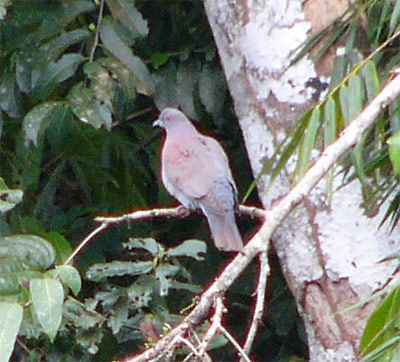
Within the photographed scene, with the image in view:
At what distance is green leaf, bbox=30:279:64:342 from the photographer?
3.21 metres

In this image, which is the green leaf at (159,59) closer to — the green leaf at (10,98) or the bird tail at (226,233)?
the green leaf at (10,98)

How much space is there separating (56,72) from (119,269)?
2.43ft

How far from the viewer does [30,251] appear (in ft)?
12.0

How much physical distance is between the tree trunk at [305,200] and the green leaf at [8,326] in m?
1.22

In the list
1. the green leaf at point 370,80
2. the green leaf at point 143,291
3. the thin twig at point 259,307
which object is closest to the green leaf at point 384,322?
the thin twig at point 259,307

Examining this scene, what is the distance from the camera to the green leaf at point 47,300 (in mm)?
3215

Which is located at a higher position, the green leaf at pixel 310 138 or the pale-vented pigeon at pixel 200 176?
the green leaf at pixel 310 138

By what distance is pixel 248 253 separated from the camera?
8.41 ft

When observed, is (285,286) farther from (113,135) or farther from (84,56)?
(84,56)

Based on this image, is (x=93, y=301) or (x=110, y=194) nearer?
(x=93, y=301)

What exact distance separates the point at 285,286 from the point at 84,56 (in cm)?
127

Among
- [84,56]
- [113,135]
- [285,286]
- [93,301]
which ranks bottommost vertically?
[285,286]

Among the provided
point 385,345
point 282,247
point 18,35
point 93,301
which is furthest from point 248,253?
point 18,35

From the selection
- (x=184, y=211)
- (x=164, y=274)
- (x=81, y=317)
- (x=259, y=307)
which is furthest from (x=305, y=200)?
(x=259, y=307)
